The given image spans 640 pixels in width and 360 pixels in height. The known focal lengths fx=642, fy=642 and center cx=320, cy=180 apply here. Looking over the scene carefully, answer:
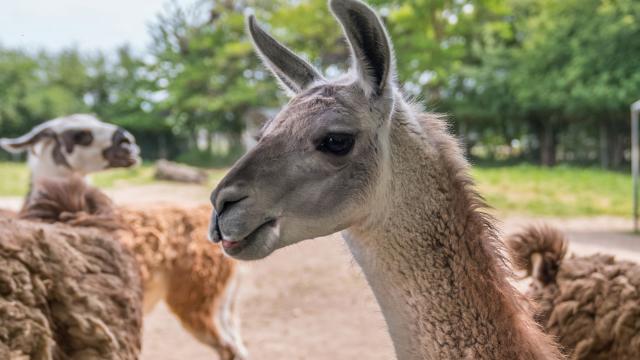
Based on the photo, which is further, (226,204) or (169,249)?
(169,249)

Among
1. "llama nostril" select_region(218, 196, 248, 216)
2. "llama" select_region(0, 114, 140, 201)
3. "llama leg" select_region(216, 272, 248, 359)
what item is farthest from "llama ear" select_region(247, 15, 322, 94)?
"llama" select_region(0, 114, 140, 201)

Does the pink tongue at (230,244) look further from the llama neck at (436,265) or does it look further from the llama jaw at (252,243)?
the llama neck at (436,265)

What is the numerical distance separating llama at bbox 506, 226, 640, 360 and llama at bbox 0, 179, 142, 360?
157 cm

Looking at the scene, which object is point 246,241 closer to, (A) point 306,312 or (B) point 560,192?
(A) point 306,312

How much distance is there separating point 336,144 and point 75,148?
3.74 metres

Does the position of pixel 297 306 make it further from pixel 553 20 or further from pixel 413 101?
pixel 553 20

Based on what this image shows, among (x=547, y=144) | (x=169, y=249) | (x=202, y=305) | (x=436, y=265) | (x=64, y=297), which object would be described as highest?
(x=436, y=265)

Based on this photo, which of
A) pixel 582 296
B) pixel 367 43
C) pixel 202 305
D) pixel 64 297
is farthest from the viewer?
pixel 202 305

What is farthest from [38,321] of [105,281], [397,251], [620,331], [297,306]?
[297,306]

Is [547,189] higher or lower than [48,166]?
lower

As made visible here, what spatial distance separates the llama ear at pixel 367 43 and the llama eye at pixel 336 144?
193mm

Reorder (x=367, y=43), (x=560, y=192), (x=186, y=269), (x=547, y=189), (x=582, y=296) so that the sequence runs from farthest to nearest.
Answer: (x=547, y=189) → (x=560, y=192) → (x=186, y=269) → (x=582, y=296) → (x=367, y=43)

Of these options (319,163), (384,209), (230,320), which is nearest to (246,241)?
(319,163)

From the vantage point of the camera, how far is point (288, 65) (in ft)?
7.56
